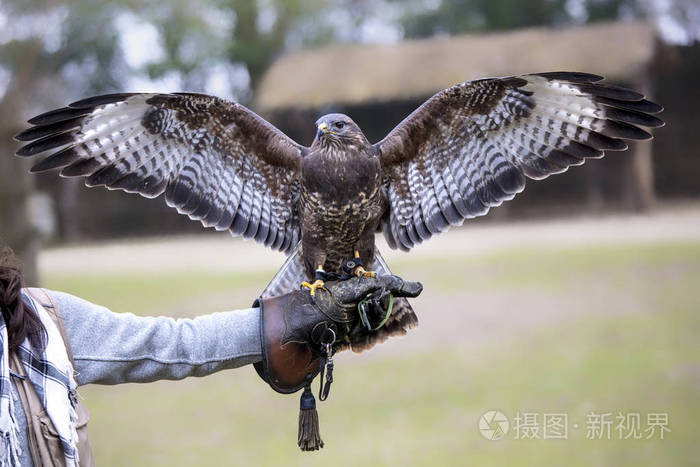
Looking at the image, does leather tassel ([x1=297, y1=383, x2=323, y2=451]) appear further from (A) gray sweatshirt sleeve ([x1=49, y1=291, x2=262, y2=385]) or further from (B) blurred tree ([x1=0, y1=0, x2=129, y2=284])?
(B) blurred tree ([x1=0, y1=0, x2=129, y2=284])

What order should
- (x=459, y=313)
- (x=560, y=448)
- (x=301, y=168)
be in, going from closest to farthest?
(x=301, y=168) → (x=560, y=448) → (x=459, y=313)

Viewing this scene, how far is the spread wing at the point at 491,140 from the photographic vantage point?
8.45ft

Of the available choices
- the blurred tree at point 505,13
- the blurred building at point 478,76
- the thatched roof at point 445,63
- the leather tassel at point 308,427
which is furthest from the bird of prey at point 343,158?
the blurred tree at point 505,13

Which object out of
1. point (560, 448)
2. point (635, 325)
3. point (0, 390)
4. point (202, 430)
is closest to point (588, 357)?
point (635, 325)

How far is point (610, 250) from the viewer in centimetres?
1095

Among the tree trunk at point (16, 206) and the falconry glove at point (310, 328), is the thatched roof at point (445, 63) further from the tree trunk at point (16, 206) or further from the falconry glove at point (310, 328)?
the falconry glove at point (310, 328)

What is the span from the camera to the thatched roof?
13164mm

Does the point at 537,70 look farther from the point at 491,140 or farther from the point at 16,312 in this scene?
the point at 16,312

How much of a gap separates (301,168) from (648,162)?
525 inches

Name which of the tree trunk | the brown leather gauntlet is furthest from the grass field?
the brown leather gauntlet

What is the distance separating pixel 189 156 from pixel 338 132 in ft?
1.91

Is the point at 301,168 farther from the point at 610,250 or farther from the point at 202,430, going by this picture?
the point at 610,250

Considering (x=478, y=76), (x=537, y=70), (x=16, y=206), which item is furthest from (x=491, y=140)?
(x=537, y=70)

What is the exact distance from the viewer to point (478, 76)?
12.5 metres
